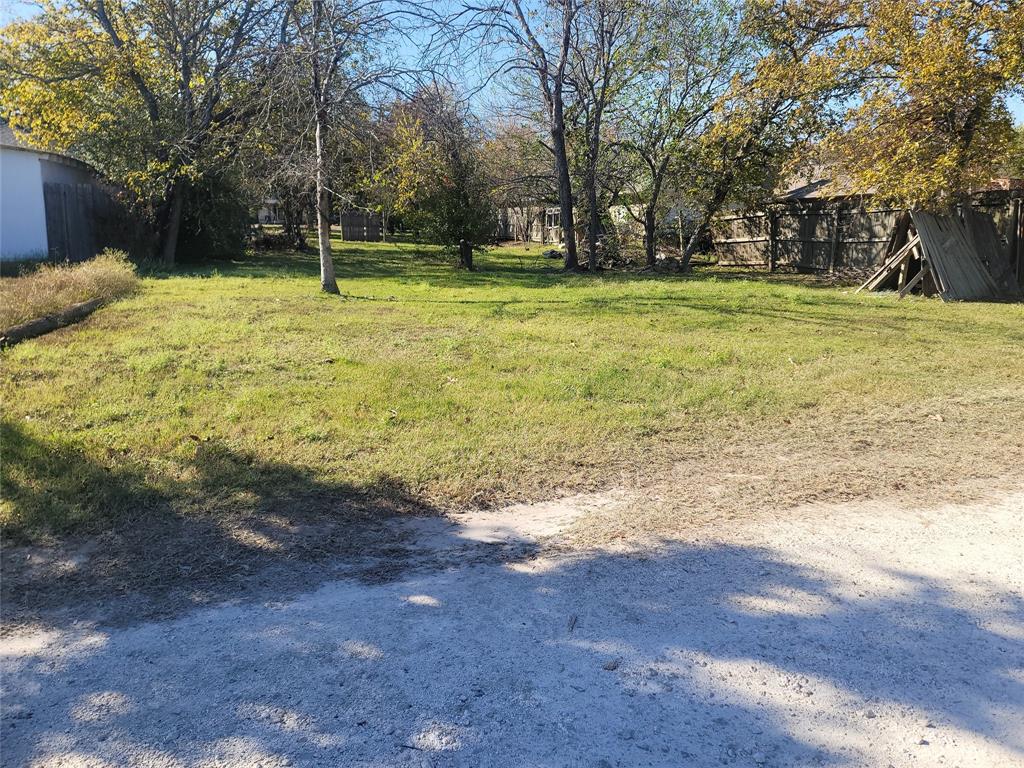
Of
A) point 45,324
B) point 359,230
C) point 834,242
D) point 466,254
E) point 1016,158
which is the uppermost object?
point 1016,158

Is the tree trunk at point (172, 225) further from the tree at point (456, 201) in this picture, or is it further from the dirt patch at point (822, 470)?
the dirt patch at point (822, 470)

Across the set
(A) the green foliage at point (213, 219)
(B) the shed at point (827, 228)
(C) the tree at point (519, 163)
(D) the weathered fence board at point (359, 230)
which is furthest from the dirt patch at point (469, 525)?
(D) the weathered fence board at point (359, 230)

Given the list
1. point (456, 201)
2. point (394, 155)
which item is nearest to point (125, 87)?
point (456, 201)

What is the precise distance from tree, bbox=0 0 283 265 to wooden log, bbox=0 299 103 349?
8.25 metres

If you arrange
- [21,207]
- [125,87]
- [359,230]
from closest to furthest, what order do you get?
[21,207]
[125,87]
[359,230]

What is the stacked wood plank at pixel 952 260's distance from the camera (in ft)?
50.5

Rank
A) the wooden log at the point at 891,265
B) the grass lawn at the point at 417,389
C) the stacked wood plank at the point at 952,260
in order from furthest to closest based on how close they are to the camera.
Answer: the wooden log at the point at 891,265 < the stacked wood plank at the point at 952,260 < the grass lawn at the point at 417,389

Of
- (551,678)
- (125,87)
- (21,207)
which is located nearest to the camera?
(551,678)

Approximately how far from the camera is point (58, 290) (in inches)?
444

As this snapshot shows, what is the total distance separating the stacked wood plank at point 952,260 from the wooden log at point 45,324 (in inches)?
579

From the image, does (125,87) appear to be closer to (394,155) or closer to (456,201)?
(456,201)

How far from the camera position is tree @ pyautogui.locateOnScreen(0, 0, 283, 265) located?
18.7 meters

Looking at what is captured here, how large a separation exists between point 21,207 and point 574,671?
19.8m

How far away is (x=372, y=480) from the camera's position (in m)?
5.34
